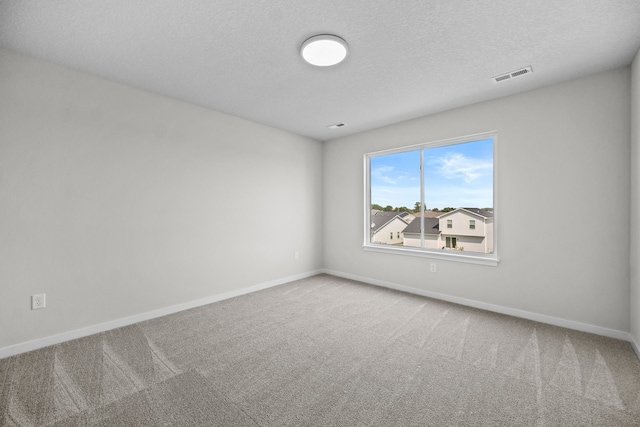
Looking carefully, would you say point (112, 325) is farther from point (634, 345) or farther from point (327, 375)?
point (634, 345)

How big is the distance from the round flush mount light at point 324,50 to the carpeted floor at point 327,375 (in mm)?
2538

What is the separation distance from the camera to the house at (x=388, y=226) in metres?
4.34

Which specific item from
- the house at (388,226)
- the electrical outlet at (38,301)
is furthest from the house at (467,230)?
the electrical outlet at (38,301)

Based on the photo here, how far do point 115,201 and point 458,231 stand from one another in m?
4.17

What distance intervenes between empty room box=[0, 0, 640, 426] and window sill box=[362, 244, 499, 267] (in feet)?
0.15

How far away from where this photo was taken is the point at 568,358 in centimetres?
224

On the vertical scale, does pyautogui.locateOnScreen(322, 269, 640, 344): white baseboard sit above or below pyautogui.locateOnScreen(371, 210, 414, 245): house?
below

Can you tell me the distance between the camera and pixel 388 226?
4.52m

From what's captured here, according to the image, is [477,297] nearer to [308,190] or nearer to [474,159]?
[474,159]

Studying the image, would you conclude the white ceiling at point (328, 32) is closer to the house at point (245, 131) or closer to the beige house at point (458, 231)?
the house at point (245, 131)

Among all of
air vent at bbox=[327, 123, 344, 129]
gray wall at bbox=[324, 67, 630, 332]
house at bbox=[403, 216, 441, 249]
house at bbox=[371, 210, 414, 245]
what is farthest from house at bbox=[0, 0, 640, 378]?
house at bbox=[371, 210, 414, 245]

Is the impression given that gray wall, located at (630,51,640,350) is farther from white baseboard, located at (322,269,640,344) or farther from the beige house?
the beige house

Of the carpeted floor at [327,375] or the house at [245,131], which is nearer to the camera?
the carpeted floor at [327,375]

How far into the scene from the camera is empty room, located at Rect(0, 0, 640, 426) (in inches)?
71.9
